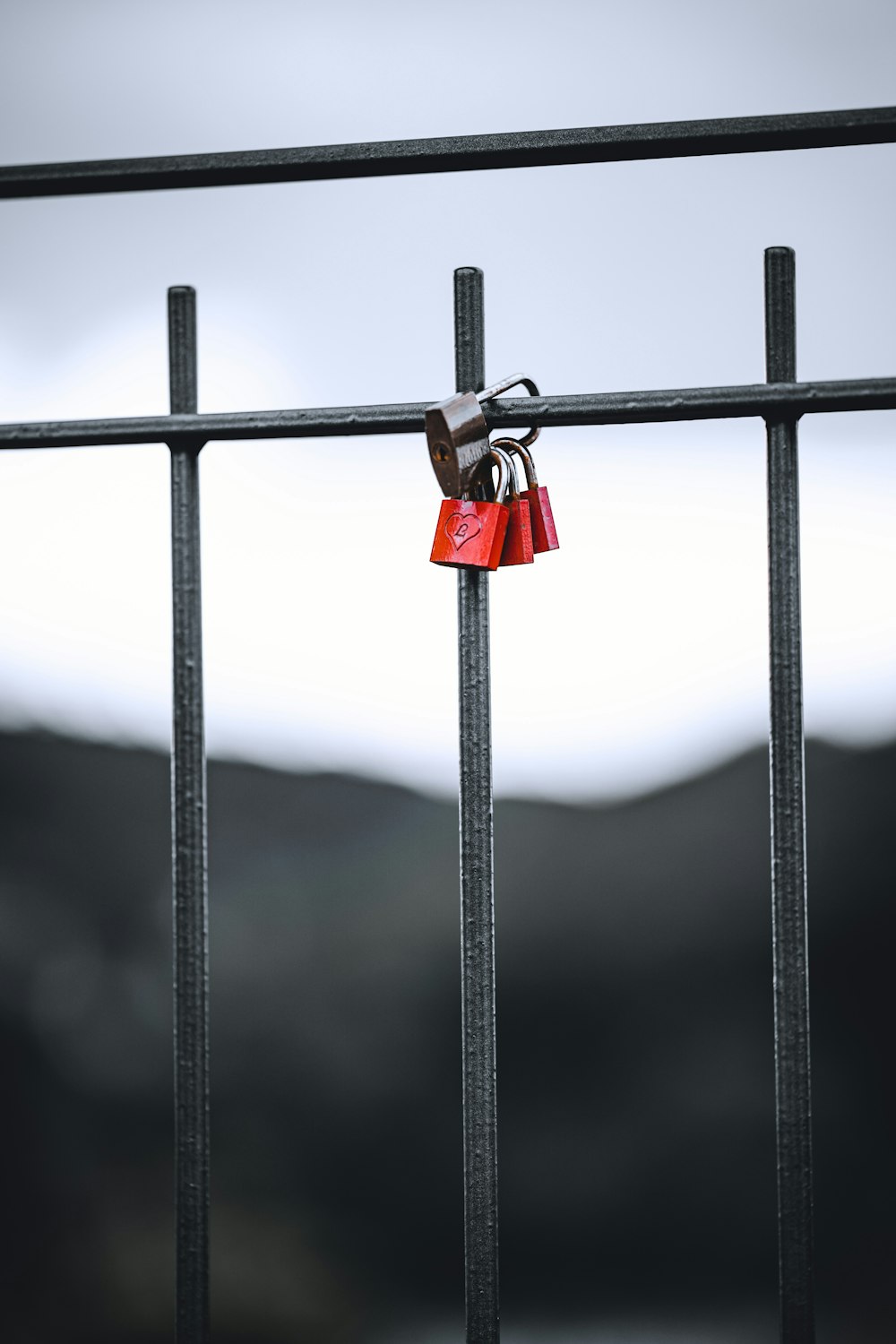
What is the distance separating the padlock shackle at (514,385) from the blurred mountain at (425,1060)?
82.3 inches

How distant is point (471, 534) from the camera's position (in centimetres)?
79

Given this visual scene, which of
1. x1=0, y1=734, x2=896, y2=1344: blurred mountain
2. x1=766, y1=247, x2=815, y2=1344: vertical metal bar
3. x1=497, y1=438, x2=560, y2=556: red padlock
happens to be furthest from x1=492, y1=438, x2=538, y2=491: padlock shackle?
x1=0, y1=734, x2=896, y2=1344: blurred mountain

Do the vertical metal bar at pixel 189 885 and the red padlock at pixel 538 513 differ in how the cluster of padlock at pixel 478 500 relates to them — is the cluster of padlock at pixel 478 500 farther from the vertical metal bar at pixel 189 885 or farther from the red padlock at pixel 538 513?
the vertical metal bar at pixel 189 885

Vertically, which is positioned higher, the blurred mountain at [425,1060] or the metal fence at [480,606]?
the metal fence at [480,606]

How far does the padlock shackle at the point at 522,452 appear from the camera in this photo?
0.83 metres

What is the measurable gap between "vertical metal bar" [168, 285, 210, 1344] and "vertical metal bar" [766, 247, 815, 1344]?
462 mm

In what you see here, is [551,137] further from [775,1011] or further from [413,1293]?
[413,1293]

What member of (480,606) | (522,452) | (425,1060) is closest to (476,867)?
(480,606)

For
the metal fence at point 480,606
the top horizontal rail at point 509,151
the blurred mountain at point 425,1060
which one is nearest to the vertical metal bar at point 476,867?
the metal fence at point 480,606

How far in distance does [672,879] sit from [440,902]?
25.3 inches

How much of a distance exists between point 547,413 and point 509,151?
0.22m

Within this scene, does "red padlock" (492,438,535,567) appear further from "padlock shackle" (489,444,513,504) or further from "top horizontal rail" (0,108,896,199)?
"top horizontal rail" (0,108,896,199)

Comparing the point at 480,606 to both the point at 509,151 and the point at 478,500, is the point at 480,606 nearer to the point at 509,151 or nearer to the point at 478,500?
the point at 478,500

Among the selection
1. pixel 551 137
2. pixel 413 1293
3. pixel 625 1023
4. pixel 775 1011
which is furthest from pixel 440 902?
pixel 551 137
